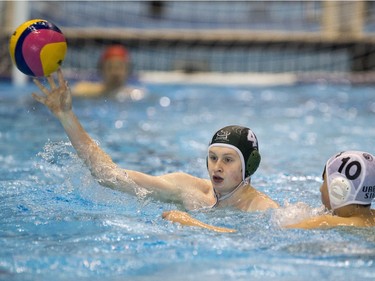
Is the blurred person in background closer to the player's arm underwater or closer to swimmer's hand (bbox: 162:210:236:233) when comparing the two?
the player's arm underwater

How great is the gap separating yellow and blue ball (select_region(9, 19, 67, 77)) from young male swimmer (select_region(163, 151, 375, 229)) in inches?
48.2

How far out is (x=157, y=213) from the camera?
A: 442cm

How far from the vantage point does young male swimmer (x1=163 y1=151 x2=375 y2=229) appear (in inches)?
150

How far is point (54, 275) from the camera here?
10.6 ft

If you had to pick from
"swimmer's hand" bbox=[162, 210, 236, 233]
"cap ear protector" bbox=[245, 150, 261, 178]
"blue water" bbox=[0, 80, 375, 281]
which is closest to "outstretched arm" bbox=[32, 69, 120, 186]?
"blue water" bbox=[0, 80, 375, 281]

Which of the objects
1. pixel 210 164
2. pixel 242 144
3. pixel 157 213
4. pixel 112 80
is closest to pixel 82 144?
pixel 157 213

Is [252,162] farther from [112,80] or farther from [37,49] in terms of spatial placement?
[112,80]

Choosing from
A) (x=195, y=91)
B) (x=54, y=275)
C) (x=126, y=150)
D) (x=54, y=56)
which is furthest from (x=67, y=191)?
(x=195, y=91)

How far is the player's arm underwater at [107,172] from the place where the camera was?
425cm

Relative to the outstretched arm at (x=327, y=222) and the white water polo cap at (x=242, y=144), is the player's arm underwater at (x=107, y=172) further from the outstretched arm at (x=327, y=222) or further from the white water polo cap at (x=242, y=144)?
the outstretched arm at (x=327, y=222)

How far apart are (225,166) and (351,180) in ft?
2.38

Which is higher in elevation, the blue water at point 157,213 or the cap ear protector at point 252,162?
the cap ear protector at point 252,162

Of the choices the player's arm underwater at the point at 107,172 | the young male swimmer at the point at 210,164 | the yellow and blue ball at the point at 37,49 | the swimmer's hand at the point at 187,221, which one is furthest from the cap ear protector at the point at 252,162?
the yellow and blue ball at the point at 37,49

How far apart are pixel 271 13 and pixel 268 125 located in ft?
21.6
